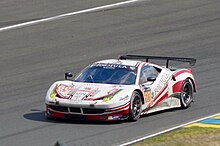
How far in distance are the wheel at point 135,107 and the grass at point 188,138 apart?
1362 millimetres

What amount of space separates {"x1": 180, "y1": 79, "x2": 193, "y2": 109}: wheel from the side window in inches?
30.6

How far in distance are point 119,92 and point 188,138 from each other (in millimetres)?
2522

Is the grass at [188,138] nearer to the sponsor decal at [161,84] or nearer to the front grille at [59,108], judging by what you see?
the sponsor decal at [161,84]

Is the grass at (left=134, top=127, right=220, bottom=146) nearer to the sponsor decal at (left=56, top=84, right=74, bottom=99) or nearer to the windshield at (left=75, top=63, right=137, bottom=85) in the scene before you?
the windshield at (left=75, top=63, right=137, bottom=85)

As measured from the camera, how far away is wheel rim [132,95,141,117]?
52.1ft

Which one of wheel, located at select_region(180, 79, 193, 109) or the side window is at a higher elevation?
the side window

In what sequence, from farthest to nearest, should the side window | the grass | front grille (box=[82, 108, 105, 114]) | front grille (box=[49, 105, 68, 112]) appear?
1. the side window
2. front grille (box=[49, 105, 68, 112])
3. front grille (box=[82, 108, 105, 114])
4. the grass

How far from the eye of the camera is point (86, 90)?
15.9 m

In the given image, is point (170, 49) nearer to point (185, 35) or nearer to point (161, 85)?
point (185, 35)

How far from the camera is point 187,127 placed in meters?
15.0

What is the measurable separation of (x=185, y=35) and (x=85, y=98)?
38.9 feet

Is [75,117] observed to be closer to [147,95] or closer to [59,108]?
[59,108]

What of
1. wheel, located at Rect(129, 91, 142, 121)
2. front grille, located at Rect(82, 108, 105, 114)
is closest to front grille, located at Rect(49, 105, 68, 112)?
front grille, located at Rect(82, 108, 105, 114)

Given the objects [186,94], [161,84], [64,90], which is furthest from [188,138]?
[186,94]
